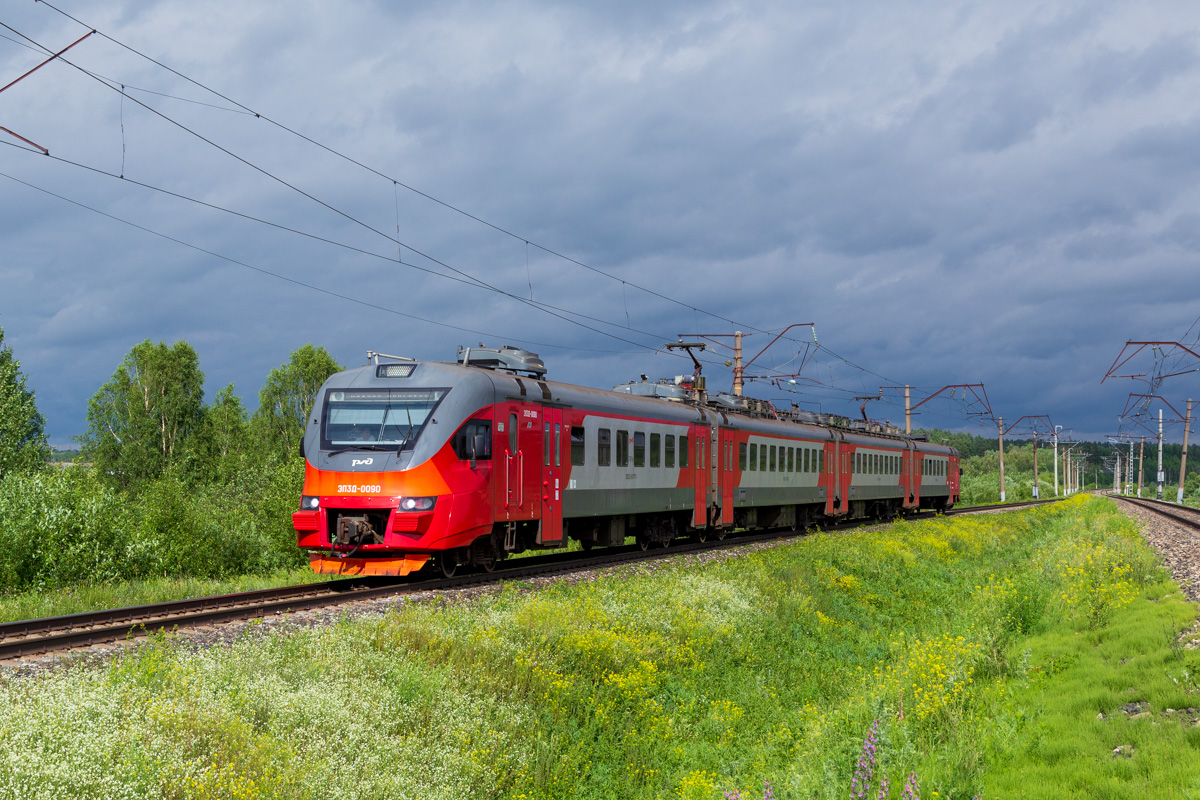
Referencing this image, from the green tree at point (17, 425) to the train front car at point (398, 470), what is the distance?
2924 cm

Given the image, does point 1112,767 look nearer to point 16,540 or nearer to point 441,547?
point 441,547

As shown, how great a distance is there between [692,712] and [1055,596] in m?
7.52

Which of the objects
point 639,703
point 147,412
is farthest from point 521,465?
point 147,412

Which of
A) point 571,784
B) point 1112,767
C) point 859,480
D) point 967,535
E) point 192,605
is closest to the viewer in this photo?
point 1112,767

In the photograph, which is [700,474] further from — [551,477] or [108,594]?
[108,594]

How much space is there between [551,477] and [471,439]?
2.93m

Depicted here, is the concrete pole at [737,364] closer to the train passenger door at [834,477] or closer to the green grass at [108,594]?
the train passenger door at [834,477]

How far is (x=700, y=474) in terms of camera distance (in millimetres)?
24828

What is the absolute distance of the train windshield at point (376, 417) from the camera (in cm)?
1502

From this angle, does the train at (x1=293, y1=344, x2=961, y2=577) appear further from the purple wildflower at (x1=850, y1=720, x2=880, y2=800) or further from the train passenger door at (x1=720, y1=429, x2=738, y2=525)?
the purple wildflower at (x1=850, y1=720, x2=880, y2=800)

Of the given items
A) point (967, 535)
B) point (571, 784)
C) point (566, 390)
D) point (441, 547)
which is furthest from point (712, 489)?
point (571, 784)

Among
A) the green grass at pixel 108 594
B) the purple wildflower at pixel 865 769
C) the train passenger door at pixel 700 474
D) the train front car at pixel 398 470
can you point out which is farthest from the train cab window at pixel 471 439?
the train passenger door at pixel 700 474

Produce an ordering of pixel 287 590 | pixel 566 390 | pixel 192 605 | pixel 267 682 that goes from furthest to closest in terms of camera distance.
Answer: pixel 566 390, pixel 287 590, pixel 192 605, pixel 267 682

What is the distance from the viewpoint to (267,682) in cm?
732
